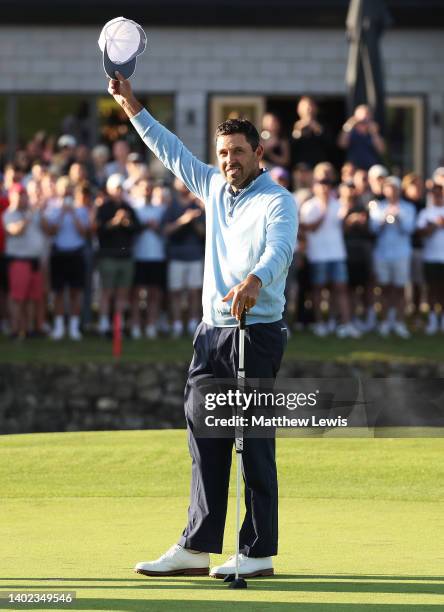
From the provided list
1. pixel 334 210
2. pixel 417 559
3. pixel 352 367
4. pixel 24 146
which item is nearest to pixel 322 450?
pixel 417 559

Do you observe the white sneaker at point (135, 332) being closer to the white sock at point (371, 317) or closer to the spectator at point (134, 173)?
the spectator at point (134, 173)

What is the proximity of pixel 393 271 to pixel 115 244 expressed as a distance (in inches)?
133

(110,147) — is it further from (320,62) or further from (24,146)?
(320,62)

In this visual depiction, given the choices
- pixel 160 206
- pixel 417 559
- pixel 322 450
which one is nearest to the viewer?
pixel 417 559

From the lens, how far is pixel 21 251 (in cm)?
1777

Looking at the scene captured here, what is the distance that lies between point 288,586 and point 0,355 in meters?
11.4

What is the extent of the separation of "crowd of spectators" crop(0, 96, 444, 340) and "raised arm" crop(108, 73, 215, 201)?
10.5 meters

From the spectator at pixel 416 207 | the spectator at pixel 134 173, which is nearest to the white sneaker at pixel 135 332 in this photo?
the spectator at pixel 134 173

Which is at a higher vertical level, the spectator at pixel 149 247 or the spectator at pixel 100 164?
the spectator at pixel 100 164

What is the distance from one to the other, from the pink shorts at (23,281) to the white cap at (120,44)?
11.1 metres

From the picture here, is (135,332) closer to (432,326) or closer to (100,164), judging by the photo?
(100,164)

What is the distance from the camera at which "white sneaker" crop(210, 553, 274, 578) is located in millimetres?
6461

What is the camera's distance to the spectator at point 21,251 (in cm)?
1741

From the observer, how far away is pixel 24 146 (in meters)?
25.0
